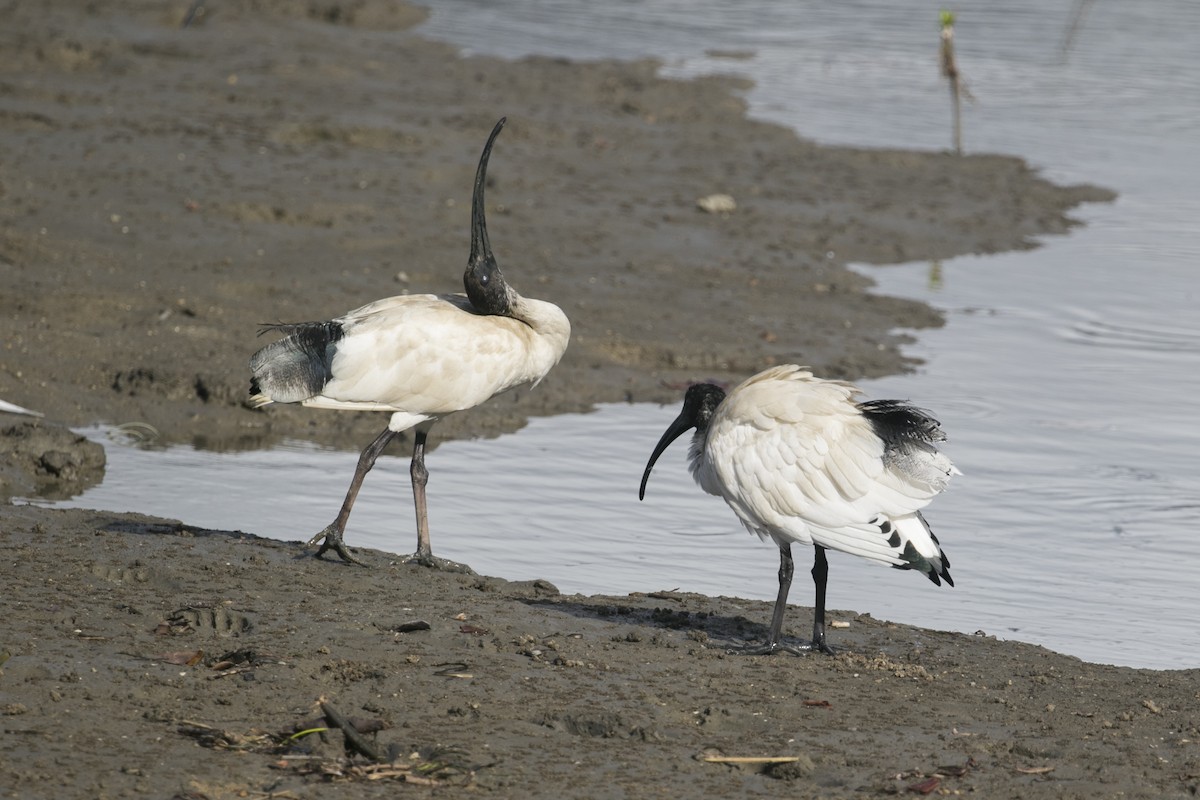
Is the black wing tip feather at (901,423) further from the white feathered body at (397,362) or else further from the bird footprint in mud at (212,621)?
the bird footprint in mud at (212,621)

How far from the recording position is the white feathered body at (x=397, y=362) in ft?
23.5


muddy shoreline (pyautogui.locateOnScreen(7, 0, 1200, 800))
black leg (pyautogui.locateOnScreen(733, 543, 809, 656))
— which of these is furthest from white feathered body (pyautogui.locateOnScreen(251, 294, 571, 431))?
black leg (pyautogui.locateOnScreen(733, 543, 809, 656))

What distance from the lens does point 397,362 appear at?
7191mm

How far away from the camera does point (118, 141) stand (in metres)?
15.0

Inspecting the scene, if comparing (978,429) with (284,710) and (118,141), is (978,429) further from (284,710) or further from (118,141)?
(118,141)

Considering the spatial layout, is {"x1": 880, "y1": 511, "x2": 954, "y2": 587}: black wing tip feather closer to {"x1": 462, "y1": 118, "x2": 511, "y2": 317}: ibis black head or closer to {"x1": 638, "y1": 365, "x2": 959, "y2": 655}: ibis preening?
{"x1": 638, "y1": 365, "x2": 959, "y2": 655}: ibis preening

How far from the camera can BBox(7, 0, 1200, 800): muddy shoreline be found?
16.4 ft

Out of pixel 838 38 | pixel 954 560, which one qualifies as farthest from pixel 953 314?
pixel 838 38

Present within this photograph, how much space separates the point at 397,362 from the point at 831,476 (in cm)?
206

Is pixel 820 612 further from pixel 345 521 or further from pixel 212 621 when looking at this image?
pixel 212 621

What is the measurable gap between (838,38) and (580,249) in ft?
55.1

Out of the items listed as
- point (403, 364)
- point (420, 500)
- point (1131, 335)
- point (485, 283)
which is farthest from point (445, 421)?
point (1131, 335)

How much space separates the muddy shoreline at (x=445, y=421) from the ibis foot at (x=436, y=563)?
0.37 ft

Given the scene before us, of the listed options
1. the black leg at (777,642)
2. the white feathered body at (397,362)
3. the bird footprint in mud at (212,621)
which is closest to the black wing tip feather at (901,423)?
the black leg at (777,642)
